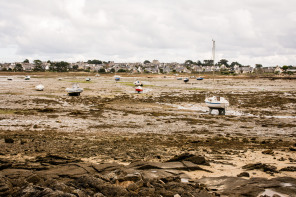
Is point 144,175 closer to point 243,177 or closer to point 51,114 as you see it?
point 243,177

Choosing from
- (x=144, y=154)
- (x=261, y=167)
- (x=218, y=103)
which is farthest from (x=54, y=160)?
(x=218, y=103)

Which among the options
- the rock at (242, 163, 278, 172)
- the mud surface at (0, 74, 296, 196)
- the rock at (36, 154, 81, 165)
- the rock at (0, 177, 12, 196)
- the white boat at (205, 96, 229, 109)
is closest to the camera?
the rock at (0, 177, 12, 196)

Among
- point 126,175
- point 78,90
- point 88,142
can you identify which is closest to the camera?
point 126,175

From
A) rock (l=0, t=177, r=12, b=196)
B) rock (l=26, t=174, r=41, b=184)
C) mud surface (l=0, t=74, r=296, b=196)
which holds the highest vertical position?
rock (l=0, t=177, r=12, b=196)

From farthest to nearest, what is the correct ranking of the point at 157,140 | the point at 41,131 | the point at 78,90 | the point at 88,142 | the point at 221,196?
the point at 78,90
the point at 41,131
the point at 157,140
the point at 88,142
the point at 221,196

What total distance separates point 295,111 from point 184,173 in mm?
23034

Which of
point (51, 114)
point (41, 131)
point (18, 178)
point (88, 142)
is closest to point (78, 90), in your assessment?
point (51, 114)

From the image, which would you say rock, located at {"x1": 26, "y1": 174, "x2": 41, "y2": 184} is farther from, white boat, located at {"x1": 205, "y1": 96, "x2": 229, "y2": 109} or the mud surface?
white boat, located at {"x1": 205, "y1": 96, "x2": 229, "y2": 109}

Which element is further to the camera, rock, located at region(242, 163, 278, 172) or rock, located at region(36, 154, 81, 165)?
rock, located at region(36, 154, 81, 165)

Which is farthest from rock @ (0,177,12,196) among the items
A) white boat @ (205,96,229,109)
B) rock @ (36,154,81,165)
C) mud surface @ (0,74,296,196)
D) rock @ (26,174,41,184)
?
white boat @ (205,96,229,109)

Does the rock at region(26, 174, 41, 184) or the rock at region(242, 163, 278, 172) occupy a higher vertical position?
the rock at region(26, 174, 41, 184)

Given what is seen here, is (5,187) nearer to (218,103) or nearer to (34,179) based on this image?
(34,179)

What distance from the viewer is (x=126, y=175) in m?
7.28

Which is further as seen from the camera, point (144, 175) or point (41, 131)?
point (41, 131)
